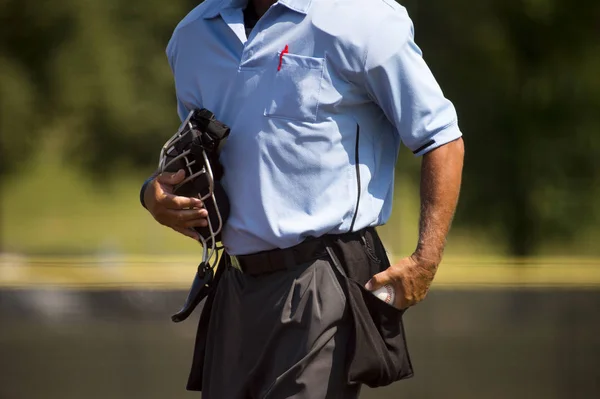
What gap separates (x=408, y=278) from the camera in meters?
2.60

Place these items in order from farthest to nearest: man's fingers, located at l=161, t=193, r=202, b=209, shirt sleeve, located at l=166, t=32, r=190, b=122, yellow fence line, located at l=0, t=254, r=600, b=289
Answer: yellow fence line, located at l=0, t=254, r=600, b=289 < shirt sleeve, located at l=166, t=32, r=190, b=122 < man's fingers, located at l=161, t=193, r=202, b=209

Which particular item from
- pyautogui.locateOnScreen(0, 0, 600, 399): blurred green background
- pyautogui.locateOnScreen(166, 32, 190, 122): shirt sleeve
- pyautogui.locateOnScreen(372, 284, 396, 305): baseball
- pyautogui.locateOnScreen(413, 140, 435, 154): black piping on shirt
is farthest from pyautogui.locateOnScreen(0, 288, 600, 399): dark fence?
pyautogui.locateOnScreen(413, 140, 435, 154): black piping on shirt

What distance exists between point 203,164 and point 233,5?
0.41 metres

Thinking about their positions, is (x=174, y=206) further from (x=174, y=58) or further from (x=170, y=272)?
(x=170, y=272)

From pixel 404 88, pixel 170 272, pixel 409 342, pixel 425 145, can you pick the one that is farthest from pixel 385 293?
pixel 170 272

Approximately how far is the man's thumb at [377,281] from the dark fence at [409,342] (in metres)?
2.92

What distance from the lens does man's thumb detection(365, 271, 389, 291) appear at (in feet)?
8.58

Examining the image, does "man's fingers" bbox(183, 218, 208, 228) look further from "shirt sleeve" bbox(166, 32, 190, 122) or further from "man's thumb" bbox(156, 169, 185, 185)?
"shirt sleeve" bbox(166, 32, 190, 122)

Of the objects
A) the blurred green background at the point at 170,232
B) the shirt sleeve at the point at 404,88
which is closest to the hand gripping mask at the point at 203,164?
the shirt sleeve at the point at 404,88

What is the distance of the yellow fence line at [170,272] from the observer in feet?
20.3

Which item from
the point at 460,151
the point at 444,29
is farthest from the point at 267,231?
the point at 444,29

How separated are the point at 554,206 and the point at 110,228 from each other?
2.59 m

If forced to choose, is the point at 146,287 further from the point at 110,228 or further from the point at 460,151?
the point at 460,151

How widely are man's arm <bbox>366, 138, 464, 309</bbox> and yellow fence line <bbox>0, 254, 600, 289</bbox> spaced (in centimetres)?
346
